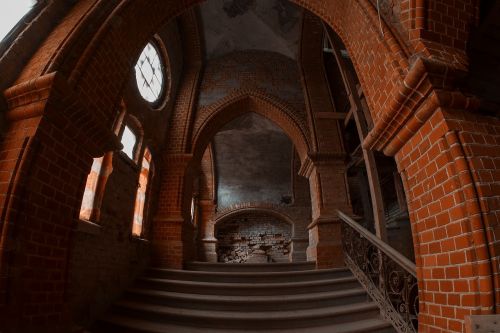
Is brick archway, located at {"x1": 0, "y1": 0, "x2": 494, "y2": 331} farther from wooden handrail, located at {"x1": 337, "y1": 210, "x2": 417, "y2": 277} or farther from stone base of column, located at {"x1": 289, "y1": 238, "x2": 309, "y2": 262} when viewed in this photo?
stone base of column, located at {"x1": 289, "y1": 238, "x2": 309, "y2": 262}

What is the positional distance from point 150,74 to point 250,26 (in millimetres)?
3472

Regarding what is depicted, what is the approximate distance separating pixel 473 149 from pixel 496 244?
2.04 feet

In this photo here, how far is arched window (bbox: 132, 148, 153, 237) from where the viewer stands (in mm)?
5730

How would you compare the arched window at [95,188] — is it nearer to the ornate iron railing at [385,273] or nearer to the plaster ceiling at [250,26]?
the ornate iron railing at [385,273]

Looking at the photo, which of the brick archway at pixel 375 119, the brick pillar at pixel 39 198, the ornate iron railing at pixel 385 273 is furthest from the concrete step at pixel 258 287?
the brick archway at pixel 375 119

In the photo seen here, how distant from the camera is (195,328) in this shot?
382 cm

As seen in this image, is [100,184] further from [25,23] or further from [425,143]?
[425,143]

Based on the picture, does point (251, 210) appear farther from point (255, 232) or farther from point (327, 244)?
point (327, 244)

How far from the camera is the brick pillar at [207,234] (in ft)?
38.3

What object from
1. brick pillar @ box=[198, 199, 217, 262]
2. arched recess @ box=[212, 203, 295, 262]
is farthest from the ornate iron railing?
brick pillar @ box=[198, 199, 217, 262]

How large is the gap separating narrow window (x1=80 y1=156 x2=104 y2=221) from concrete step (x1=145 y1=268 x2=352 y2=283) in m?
2.16

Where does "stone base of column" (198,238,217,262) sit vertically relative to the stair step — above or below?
above

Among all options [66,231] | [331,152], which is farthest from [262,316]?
[331,152]

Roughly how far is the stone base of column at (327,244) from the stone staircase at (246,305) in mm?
541
